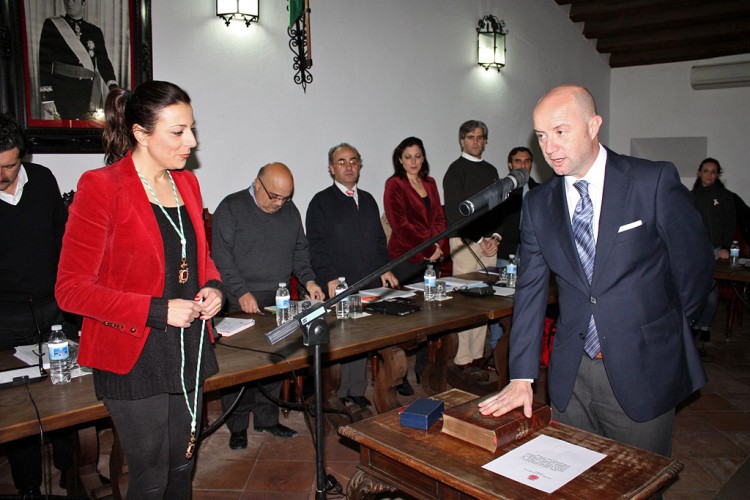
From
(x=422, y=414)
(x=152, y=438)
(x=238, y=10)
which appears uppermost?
(x=238, y=10)

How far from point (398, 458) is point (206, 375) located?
734mm

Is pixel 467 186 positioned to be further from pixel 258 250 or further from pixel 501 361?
pixel 258 250

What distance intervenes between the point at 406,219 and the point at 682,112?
233 inches

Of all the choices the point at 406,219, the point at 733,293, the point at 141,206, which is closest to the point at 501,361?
the point at 406,219

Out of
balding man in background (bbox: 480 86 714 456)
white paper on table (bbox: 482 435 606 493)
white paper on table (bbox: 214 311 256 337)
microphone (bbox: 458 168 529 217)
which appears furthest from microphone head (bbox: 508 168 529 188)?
white paper on table (bbox: 214 311 256 337)

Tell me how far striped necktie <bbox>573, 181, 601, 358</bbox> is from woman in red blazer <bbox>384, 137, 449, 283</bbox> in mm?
2514

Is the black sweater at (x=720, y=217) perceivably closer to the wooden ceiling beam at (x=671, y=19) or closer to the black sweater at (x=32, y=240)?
the wooden ceiling beam at (x=671, y=19)

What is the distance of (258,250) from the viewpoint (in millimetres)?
3479

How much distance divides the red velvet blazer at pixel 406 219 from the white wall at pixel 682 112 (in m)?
5.55

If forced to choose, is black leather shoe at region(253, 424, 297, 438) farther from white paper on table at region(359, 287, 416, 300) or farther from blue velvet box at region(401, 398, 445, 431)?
blue velvet box at region(401, 398, 445, 431)

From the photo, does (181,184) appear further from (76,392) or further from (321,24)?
(321,24)

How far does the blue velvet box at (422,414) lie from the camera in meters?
1.75

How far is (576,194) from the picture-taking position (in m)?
1.86

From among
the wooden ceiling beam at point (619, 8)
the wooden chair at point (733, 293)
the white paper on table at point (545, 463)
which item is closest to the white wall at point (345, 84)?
the wooden ceiling beam at point (619, 8)
